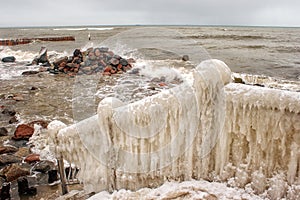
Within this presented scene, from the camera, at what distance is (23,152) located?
8.97m

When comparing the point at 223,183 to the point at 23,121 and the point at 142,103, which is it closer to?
the point at 142,103

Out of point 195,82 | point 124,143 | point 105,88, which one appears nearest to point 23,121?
point 105,88

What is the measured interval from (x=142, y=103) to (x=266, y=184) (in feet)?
6.78

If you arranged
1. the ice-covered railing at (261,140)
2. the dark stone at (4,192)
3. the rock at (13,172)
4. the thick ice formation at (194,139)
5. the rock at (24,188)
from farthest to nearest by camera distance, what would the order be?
the rock at (13,172) < the rock at (24,188) < the dark stone at (4,192) < the thick ice formation at (194,139) < the ice-covered railing at (261,140)

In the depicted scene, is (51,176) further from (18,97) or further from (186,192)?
(18,97)

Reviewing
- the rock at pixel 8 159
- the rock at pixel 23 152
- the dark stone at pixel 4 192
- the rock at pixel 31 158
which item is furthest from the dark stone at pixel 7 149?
the dark stone at pixel 4 192

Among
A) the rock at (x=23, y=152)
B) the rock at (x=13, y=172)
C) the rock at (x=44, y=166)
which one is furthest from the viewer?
the rock at (x=23, y=152)

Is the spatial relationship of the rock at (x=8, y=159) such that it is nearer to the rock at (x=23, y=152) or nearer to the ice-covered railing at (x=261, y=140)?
the rock at (x=23, y=152)

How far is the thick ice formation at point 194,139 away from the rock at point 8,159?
462 centimetres

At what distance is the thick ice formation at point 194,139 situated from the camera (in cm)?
363

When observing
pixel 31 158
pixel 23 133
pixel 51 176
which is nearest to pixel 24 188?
pixel 51 176

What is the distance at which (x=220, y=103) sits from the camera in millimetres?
4004

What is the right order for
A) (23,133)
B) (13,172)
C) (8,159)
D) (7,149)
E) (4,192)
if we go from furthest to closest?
(23,133) → (7,149) → (8,159) → (13,172) → (4,192)

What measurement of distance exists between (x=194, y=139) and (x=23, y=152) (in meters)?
6.88
